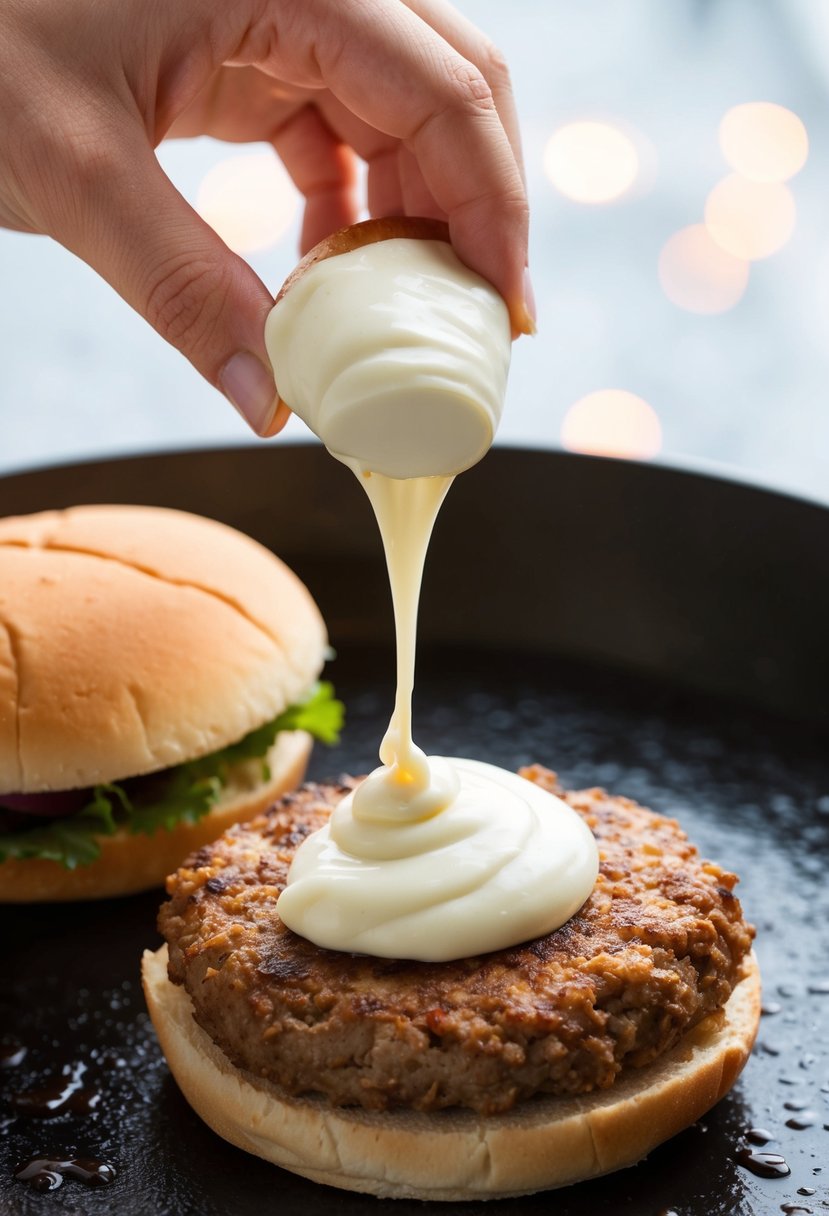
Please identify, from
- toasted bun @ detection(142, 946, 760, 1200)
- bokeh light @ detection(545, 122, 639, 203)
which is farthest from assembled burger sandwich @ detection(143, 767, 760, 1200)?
bokeh light @ detection(545, 122, 639, 203)

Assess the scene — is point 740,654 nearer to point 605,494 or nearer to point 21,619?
point 605,494

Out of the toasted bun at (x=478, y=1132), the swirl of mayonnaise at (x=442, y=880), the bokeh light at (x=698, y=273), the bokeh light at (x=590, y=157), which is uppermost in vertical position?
the bokeh light at (x=590, y=157)

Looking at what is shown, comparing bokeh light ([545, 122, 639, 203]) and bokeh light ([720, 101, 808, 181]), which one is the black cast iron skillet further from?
bokeh light ([720, 101, 808, 181])

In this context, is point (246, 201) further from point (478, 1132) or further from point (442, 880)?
point (478, 1132)

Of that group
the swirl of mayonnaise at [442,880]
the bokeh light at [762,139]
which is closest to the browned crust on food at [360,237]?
the swirl of mayonnaise at [442,880]

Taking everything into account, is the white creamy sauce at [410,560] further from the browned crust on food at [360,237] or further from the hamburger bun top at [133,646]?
the hamburger bun top at [133,646]

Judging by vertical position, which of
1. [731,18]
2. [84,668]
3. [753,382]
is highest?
[731,18]

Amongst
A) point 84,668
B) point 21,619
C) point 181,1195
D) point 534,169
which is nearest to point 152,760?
point 84,668

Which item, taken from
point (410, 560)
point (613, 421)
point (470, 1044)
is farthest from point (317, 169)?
point (613, 421)
